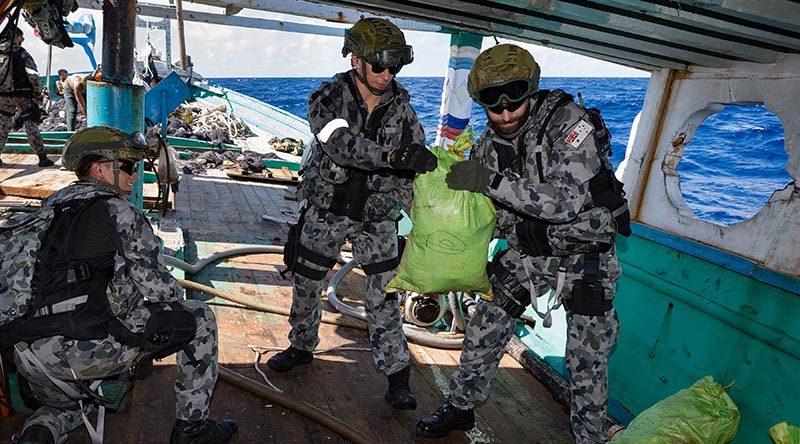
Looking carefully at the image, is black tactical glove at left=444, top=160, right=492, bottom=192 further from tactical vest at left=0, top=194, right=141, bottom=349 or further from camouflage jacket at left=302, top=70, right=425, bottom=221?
tactical vest at left=0, top=194, right=141, bottom=349

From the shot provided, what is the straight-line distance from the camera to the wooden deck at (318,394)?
2.96 metres

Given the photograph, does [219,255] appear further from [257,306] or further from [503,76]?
[503,76]

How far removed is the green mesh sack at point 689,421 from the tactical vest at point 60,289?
2267mm

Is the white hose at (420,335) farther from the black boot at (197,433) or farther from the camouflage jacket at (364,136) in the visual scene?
the black boot at (197,433)

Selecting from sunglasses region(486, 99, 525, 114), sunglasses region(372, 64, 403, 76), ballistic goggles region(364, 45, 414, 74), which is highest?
ballistic goggles region(364, 45, 414, 74)

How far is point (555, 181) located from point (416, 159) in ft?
2.17

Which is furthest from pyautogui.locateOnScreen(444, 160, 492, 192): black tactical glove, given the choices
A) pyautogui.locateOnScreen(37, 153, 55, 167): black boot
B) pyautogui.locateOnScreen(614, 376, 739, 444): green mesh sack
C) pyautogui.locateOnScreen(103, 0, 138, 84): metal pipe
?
pyautogui.locateOnScreen(37, 153, 55, 167): black boot

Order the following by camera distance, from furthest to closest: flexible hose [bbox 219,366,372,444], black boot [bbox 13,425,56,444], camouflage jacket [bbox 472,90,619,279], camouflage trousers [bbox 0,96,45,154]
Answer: camouflage trousers [bbox 0,96,45,154]
flexible hose [bbox 219,366,372,444]
camouflage jacket [bbox 472,90,619,279]
black boot [bbox 13,425,56,444]

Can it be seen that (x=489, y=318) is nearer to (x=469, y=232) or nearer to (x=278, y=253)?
(x=469, y=232)

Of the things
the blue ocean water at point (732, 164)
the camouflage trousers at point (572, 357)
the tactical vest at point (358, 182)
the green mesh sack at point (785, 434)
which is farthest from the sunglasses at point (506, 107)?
the blue ocean water at point (732, 164)

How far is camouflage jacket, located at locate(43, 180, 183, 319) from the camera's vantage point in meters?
2.26

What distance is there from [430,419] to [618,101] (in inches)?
1243

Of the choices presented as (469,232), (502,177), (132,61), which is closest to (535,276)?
(469,232)

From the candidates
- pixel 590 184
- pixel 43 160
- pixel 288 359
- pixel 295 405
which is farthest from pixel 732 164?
pixel 43 160
